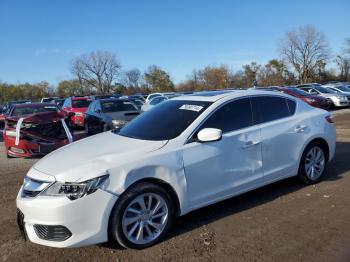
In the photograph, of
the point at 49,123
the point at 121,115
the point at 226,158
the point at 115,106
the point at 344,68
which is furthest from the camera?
the point at 344,68

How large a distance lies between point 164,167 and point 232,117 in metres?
1.35

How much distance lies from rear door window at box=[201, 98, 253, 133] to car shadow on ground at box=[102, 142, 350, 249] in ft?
3.58

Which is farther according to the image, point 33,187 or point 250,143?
point 250,143

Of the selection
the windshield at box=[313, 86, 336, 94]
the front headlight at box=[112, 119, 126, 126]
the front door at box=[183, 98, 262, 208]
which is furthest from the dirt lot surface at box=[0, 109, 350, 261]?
the windshield at box=[313, 86, 336, 94]

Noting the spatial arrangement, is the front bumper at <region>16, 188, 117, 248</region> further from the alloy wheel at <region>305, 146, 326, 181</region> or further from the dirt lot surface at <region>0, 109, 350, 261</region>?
the alloy wheel at <region>305, 146, 326, 181</region>

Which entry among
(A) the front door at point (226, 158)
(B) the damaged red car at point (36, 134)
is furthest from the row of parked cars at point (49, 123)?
(A) the front door at point (226, 158)

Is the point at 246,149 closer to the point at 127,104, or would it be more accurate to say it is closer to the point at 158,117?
the point at 158,117

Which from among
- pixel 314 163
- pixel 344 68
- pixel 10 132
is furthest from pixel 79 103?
pixel 344 68

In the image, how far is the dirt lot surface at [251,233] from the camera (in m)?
3.74

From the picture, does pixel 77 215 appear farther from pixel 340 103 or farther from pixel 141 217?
pixel 340 103

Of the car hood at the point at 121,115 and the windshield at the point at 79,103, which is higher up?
the windshield at the point at 79,103

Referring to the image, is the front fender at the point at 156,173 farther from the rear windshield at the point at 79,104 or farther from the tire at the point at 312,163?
the rear windshield at the point at 79,104

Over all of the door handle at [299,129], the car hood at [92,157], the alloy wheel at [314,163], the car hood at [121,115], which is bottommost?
the alloy wheel at [314,163]

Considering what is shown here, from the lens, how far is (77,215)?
360 centimetres
